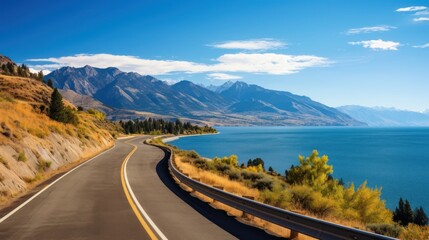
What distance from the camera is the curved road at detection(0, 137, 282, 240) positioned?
961 centimetres

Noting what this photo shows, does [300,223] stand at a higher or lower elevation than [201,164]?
higher

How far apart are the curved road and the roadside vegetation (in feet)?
5.49

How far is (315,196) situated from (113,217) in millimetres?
9320

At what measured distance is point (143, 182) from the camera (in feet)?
70.2

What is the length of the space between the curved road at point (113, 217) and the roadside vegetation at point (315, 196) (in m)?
1.67

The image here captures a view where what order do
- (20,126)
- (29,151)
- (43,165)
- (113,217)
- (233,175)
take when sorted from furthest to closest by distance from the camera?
(233,175) < (20,126) < (43,165) < (29,151) < (113,217)

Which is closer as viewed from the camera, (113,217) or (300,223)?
(300,223)

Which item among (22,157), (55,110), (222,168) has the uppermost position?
(55,110)

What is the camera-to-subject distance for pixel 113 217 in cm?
1173

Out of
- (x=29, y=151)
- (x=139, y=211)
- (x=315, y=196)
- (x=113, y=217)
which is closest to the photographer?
(x=113, y=217)

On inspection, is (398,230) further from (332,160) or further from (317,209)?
(332,160)

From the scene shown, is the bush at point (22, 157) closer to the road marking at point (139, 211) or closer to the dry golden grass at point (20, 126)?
the dry golden grass at point (20, 126)

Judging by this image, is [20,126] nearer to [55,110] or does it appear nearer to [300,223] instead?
[55,110]

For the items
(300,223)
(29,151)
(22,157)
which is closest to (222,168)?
(29,151)
